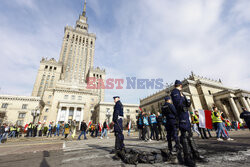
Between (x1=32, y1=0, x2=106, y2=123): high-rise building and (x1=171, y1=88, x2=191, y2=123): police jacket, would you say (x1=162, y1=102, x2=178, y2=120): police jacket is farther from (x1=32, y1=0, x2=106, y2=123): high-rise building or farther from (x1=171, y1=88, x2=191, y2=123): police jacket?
(x1=32, y1=0, x2=106, y2=123): high-rise building

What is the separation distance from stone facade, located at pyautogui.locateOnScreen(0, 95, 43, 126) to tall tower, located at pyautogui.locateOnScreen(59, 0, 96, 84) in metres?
30.9

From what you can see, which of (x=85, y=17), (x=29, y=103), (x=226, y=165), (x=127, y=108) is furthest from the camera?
(x=85, y=17)

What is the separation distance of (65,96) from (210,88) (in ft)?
179

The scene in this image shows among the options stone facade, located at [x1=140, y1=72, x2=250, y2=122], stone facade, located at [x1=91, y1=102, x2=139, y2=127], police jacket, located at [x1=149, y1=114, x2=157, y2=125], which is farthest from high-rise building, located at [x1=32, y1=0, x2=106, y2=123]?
stone facade, located at [x1=140, y1=72, x2=250, y2=122]

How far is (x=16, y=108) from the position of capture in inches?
1485

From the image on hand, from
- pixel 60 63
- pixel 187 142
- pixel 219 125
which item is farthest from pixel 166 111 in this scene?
pixel 60 63

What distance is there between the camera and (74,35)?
283ft

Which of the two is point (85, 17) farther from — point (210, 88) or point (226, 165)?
point (226, 165)

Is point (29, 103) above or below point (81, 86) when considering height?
below

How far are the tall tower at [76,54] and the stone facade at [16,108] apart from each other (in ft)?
101

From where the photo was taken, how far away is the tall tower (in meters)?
74.3

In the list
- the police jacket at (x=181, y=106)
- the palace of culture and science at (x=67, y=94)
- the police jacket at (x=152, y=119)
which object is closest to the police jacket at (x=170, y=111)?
the police jacket at (x=181, y=106)

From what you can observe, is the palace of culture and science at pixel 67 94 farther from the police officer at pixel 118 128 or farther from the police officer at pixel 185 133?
the police officer at pixel 185 133

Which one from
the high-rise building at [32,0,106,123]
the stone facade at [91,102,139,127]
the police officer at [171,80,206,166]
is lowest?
the police officer at [171,80,206,166]
